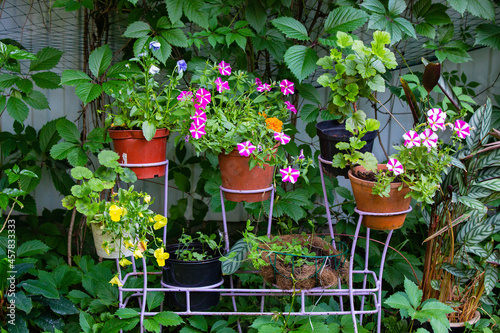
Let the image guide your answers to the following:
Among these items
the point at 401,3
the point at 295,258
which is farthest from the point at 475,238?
the point at 401,3

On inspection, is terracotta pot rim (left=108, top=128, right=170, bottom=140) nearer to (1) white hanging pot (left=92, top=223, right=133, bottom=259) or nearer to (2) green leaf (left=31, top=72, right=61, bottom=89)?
(1) white hanging pot (left=92, top=223, right=133, bottom=259)

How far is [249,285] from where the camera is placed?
2.18 metres

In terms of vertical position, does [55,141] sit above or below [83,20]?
below

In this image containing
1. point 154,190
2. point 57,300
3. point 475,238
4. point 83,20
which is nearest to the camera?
point 475,238

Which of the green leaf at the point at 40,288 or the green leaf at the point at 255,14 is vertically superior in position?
the green leaf at the point at 255,14

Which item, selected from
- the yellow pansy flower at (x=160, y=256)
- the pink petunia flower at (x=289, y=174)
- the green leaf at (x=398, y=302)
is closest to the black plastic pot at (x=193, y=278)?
the yellow pansy flower at (x=160, y=256)

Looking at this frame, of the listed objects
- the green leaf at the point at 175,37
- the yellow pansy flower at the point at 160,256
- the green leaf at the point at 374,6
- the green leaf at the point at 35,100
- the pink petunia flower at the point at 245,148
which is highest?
the green leaf at the point at 374,6

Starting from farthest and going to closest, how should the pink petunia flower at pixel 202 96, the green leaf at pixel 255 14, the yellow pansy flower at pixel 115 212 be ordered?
the green leaf at pixel 255 14, the pink petunia flower at pixel 202 96, the yellow pansy flower at pixel 115 212

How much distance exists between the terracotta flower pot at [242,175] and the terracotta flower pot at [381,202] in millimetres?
302

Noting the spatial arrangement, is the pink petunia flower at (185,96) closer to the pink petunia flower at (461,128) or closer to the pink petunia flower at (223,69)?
the pink petunia flower at (223,69)

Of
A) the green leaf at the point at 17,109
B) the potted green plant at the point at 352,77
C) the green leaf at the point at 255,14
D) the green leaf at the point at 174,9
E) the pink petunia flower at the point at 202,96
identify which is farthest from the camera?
the green leaf at the point at 255,14

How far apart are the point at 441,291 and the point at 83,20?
2096mm

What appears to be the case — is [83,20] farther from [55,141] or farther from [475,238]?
[475,238]

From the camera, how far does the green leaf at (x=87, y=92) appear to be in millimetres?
1570
